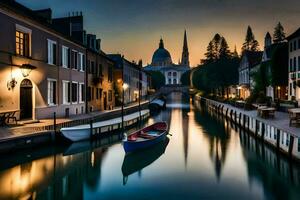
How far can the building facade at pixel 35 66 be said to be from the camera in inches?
841

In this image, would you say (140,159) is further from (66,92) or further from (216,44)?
(216,44)

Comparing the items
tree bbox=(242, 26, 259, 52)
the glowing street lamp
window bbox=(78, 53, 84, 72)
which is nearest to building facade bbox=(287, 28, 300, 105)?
window bbox=(78, 53, 84, 72)

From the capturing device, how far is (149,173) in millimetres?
17188

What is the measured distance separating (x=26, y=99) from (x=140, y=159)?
34.0 feet

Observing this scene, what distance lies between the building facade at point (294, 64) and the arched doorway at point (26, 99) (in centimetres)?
3321

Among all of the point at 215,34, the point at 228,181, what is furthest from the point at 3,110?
the point at 215,34

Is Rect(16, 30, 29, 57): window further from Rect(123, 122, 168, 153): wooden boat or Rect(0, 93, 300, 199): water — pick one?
Rect(123, 122, 168, 153): wooden boat

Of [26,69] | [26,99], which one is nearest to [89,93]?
[26,99]

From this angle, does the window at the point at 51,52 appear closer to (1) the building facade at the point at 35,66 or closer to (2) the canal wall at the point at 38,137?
(1) the building facade at the point at 35,66

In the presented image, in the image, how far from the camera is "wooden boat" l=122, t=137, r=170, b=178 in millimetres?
17906

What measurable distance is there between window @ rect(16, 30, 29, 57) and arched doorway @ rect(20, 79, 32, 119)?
2.08m

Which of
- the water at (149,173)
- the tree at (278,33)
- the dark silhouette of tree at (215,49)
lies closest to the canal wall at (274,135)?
the water at (149,173)

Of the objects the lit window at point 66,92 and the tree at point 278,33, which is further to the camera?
the tree at point 278,33

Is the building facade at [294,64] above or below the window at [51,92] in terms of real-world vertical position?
above
